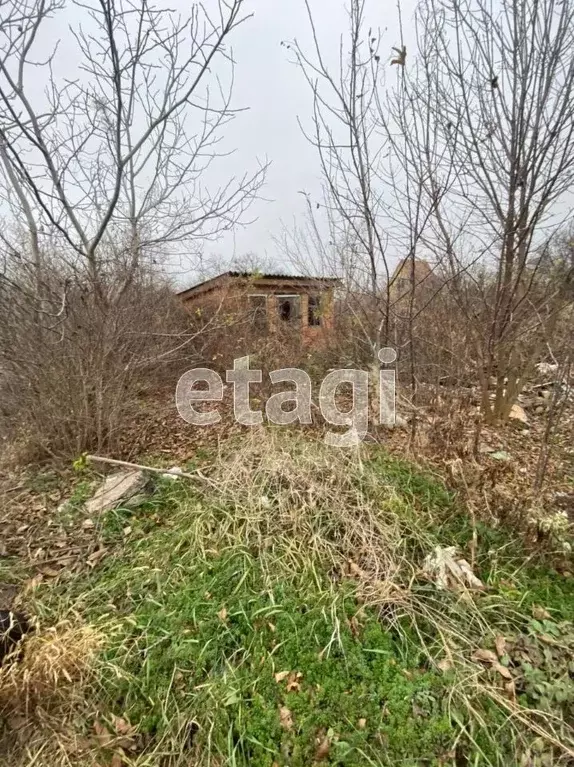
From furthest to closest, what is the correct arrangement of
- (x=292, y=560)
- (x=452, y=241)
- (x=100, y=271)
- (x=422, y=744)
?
1. (x=100, y=271)
2. (x=452, y=241)
3. (x=292, y=560)
4. (x=422, y=744)

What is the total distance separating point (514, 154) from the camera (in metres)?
3.34

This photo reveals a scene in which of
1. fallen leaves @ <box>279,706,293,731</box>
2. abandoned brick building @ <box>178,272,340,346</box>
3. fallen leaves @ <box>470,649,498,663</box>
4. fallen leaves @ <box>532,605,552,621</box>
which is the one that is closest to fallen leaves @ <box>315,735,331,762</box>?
fallen leaves @ <box>279,706,293,731</box>

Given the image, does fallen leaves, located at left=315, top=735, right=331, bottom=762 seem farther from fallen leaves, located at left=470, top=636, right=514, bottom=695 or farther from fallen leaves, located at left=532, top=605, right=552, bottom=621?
fallen leaves, located at left=532, top=605, right=552, bottom=621

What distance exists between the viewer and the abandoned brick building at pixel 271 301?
305 inches

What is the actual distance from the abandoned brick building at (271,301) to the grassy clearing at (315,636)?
5189 mm

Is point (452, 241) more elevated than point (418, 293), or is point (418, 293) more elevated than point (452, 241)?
point (452, 241)

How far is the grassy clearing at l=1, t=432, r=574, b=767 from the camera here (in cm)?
159

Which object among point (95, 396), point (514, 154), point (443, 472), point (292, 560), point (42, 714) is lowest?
point (42, 714)

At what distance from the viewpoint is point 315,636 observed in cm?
194

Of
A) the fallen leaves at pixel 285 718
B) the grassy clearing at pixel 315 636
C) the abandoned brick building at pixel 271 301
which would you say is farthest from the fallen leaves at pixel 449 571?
the abandoned brick building at pixel 271 301

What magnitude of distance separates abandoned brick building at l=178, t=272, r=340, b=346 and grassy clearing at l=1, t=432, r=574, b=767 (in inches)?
204

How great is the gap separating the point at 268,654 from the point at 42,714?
1111 millimetres

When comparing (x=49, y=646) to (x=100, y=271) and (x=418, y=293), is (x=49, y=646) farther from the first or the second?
(x=418, y=293)

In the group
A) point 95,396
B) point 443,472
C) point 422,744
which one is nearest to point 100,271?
point 95,396
